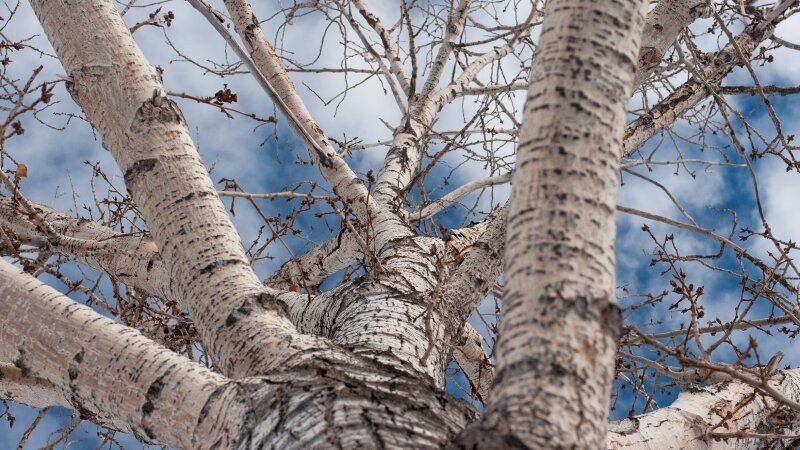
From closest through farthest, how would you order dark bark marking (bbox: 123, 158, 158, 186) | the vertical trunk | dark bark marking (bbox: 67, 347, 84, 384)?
the vertical trunk → dark bark marking (bbox: 67, 347, 84, 384) → dark bark marking (bbox: 123, 158, 158, 186)

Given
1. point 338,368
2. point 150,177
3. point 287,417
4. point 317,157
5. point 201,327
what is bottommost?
point 287,417

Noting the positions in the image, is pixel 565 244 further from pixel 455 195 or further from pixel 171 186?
pixel 455 195

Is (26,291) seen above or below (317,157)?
below

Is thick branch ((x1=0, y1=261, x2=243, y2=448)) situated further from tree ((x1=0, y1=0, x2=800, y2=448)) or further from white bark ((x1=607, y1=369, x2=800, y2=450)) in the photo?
white bark ((x1=607, y1=369, x2=800, y2=450))

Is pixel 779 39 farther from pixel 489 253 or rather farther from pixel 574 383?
pixel 574 383

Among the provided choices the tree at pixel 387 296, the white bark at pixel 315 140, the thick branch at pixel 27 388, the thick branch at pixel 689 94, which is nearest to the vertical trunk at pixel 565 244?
the tree at pixel 387 296

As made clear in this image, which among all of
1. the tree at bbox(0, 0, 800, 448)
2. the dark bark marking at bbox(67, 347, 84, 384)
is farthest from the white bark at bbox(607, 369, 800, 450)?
the dark bark marking at bbox(67, 347, 84, 384)

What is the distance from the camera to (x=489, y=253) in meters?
2.32

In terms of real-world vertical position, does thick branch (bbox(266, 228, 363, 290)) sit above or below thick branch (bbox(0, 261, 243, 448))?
above

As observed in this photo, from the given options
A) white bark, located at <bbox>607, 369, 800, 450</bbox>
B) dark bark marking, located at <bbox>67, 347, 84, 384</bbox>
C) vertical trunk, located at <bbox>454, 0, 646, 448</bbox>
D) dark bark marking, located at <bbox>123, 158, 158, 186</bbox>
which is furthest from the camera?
white bark, located at <bbox>607, 369, 800, 450</bbox>

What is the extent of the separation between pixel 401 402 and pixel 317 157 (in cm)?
205

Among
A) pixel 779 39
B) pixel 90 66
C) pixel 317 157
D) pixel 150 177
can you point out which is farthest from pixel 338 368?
pixel 779 39

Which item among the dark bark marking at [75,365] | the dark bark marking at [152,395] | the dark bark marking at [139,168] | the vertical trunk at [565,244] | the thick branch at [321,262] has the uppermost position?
the thick branch at [321,262]

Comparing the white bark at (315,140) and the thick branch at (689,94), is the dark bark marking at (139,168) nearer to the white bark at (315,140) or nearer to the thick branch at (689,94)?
the white bark at (315,140)
